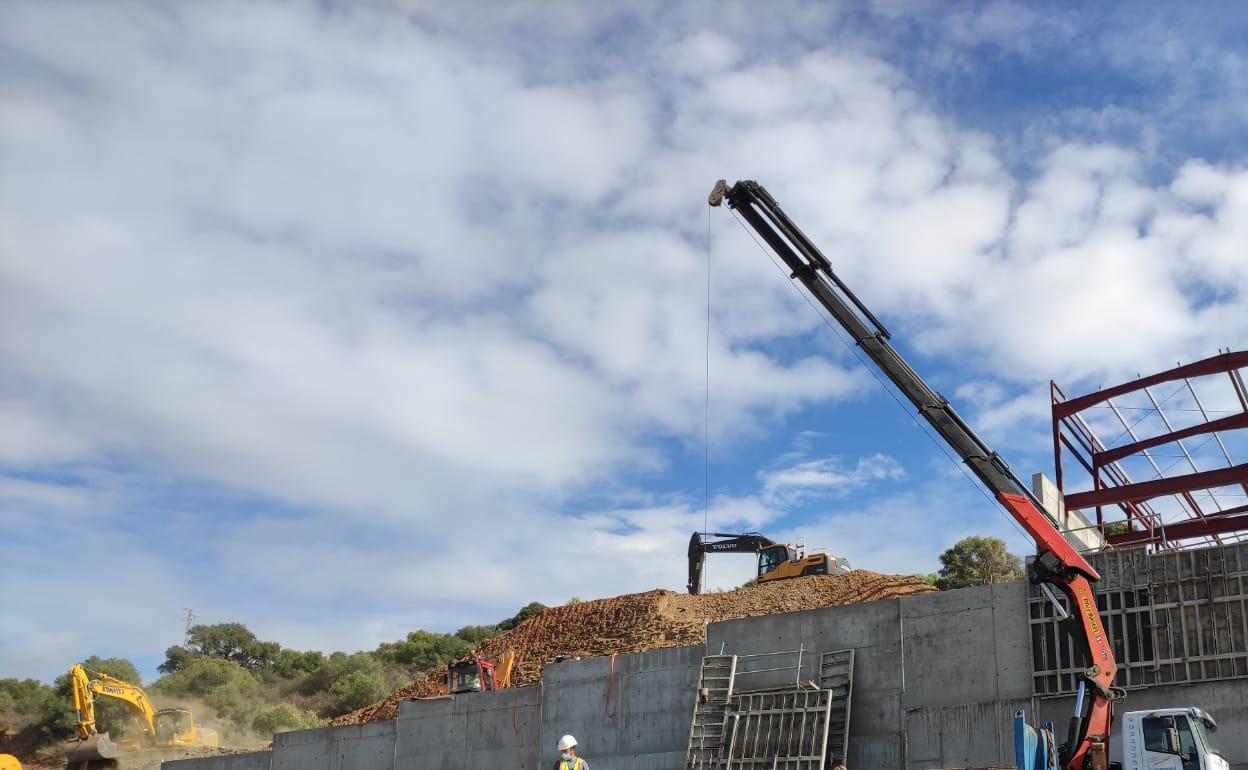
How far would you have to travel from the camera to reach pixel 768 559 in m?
42.7

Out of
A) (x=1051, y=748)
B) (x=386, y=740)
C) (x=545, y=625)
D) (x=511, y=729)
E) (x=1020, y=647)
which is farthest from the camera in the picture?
(x=545, y=625)

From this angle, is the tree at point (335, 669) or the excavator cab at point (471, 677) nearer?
the excavator cab at point (471, 677)

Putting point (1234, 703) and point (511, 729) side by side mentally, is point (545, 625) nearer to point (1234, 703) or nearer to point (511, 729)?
point (511, 729)

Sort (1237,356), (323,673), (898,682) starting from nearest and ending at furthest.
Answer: (898,682) → (1237,356) → (323,673)

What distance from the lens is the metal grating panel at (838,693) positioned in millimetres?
23828

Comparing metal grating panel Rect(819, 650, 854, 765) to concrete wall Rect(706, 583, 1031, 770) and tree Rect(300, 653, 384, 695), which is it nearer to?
concrete wall Rect(706, 583, 1031, 770)

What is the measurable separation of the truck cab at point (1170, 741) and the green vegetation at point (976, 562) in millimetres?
36314

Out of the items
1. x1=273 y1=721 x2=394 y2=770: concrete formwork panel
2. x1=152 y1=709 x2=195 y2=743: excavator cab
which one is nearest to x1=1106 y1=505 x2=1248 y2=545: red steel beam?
x1=273 y1=721 x2=394 y2=770: concrete formwork panel

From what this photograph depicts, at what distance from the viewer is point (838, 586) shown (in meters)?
39.2

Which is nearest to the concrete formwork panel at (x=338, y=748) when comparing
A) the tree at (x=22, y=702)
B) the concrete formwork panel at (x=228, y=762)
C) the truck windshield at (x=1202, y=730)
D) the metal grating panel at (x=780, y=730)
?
the concrete formwork panel at (x=228, y=762)

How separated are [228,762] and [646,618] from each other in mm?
15662

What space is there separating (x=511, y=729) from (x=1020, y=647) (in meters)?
14.7

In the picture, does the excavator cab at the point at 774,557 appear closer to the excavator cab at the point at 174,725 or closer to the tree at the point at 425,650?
the excavator cab at the point at 174,725

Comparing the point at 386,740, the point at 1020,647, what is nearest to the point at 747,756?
the point at 1020,647
